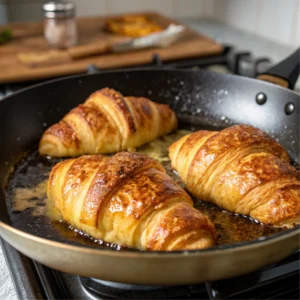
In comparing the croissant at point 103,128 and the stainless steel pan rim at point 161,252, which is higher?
the stainless steel pan rim at point 161,252

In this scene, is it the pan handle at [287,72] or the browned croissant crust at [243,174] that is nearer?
the browned croissant crust at [243,174]

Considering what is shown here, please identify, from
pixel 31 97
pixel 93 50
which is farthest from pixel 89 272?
pixel 93 50

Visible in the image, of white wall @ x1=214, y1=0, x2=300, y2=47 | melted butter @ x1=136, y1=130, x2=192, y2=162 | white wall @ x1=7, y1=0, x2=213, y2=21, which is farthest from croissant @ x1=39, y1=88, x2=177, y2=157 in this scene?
white wall @ x1=7, y1=0, x2=213, y2=21

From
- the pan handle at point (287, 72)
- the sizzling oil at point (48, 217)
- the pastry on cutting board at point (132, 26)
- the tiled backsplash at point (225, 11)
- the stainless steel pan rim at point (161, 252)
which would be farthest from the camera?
the tiled backsplash at point (225, 11)

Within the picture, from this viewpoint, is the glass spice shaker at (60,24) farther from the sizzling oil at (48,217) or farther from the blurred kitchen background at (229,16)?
the sizzling oil at (48,217)

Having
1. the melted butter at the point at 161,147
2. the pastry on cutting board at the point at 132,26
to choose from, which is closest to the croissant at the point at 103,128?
the melted butter at the point at 161,147

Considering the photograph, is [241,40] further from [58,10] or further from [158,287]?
[158,287]

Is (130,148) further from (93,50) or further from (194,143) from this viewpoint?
(93,50)

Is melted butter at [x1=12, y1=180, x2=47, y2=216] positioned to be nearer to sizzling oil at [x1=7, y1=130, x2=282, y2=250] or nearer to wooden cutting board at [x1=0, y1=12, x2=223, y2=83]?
sizzling oil at [x1=7, y1=130, x2=282, y2=250]
